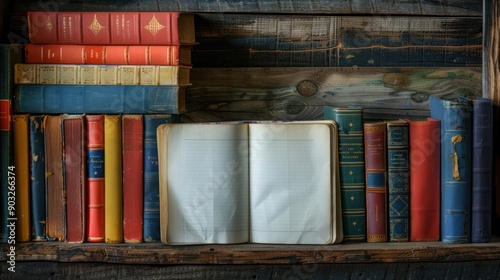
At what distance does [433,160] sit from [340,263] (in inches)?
11.2

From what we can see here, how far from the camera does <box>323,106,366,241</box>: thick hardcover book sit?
1.53m

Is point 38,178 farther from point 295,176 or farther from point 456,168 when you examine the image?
point 456,168

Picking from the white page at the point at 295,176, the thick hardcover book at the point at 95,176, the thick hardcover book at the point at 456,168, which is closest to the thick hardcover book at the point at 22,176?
the thick hardcover book at the point at 95,176

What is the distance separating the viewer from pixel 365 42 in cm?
171

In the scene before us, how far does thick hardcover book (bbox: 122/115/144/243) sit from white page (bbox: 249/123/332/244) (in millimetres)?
232

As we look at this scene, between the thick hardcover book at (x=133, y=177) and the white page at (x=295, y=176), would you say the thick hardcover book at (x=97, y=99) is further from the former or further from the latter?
the white page at (x=295, y=176)

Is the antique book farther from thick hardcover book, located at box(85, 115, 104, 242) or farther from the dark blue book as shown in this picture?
thick hardcover book, located at box(85, 115, 104, 242)

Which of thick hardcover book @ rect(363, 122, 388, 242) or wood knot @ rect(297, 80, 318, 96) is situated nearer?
thick hardcover book @ rect(363, 122, 388, 242)

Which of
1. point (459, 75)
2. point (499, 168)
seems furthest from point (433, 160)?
point (459, 75)

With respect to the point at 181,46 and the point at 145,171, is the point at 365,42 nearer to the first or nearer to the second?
the point at 181,46

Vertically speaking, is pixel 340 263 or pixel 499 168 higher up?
pixel 499 168

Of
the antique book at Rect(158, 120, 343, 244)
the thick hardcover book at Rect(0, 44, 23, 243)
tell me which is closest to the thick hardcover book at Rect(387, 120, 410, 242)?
the antique book at Rect(158, 120, 343, 244)

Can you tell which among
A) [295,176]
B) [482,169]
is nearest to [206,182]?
[295,176]

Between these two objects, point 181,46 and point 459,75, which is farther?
point 459,75
